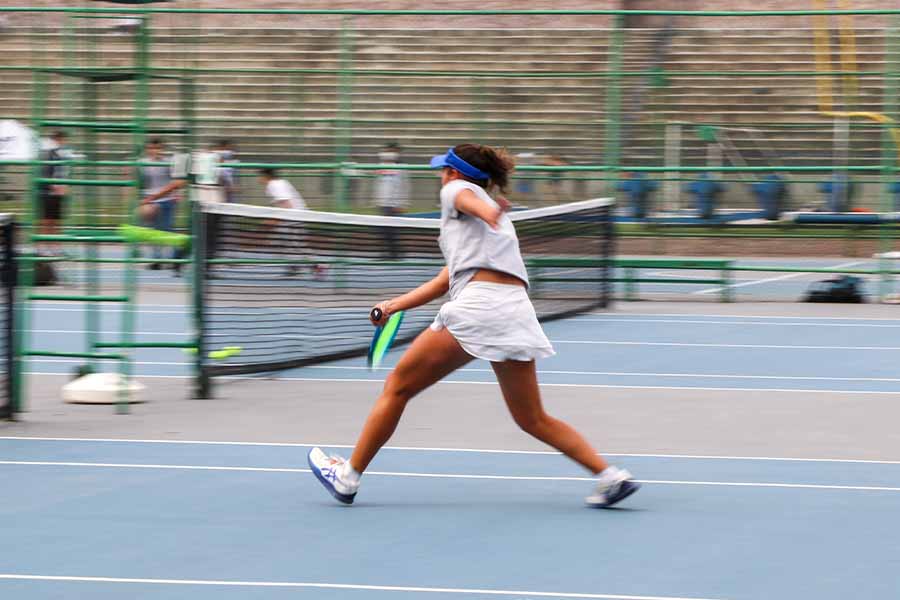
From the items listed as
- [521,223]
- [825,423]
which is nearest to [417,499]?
[825,423]

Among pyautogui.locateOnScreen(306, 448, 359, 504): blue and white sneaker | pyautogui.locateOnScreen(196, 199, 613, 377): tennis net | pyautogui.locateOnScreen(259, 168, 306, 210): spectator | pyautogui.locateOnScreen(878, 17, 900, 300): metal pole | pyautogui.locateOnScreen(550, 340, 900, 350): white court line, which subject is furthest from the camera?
pyautogui.locateOnScreen(259, 168, 306, 210): spectator

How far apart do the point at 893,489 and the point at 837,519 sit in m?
0.73

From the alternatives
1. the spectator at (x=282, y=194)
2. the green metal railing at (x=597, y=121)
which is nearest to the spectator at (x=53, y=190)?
the green metal railing at (x=597, y=121)

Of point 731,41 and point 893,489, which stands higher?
→ point 731,41

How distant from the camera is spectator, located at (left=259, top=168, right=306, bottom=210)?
56.3 ft

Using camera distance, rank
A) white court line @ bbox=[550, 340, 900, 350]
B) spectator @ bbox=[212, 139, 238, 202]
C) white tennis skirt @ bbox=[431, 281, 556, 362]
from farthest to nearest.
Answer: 1. spectator @ bbox=[212, 139, 238, 202]
2. white court line @ bbox=[550, 340, 900, 350]
3. white tennis skirt @ bbox=[431, 281, 556, 362]

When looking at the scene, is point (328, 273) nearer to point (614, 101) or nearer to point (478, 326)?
point (614, 101)

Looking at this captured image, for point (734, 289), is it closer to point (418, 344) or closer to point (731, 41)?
point (731, 41)

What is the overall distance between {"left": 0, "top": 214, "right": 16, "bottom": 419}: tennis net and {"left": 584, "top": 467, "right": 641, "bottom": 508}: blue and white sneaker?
377cm

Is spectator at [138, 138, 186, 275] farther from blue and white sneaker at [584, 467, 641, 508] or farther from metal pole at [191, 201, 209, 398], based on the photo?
blue and white sneaker at [584, 467, 641, 508]

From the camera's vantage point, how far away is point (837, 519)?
630 centimetres

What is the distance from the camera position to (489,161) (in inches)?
248

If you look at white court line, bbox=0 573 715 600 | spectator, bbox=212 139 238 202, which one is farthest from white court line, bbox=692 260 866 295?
white court line, bbox=0 573 715 600

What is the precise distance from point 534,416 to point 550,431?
10 cm
